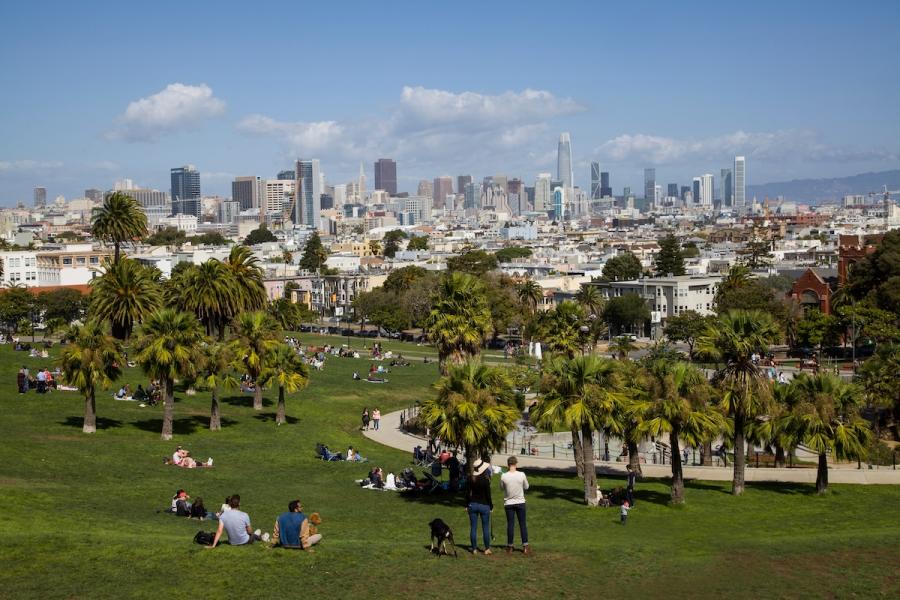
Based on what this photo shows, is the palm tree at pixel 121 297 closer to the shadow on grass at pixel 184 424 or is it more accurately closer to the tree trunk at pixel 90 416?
the shadow on grass at pixel 184 424

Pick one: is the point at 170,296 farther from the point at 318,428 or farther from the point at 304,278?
the point at 304,278

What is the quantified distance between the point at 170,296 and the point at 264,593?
37.3 metres

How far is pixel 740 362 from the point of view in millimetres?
32406

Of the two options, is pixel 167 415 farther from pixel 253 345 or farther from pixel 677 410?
pixel 677 410

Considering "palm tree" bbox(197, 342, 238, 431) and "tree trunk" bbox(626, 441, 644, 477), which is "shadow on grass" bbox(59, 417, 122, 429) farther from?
"tree trunk" bbox(626, 441, 644, 477)

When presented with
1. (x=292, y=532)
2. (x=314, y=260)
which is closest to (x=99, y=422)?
(x=292, y=532)

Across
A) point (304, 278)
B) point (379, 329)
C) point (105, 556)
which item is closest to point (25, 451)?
point (105, 556)

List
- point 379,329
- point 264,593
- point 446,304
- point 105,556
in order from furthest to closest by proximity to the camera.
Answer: point 379,329, point 446,304, point 105,556, point 264,593

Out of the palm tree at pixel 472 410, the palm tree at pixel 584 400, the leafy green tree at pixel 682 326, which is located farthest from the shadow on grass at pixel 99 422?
the leafy green tree at pixel 682 326

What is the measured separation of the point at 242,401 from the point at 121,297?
7.41 metres

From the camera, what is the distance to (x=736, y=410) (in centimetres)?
3272

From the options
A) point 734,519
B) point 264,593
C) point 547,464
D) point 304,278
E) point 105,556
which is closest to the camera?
point 264,593

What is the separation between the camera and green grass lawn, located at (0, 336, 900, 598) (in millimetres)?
18828

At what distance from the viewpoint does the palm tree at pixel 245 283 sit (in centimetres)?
5281
